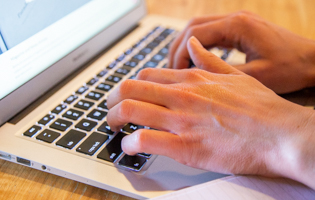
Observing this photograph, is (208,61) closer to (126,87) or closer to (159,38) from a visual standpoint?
(126,87)

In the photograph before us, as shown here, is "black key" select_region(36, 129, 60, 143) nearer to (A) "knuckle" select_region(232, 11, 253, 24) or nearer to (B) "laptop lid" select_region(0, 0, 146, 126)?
(B) "laptop lid" select_region(0, 0, 146, 126)

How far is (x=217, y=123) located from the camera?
0.43m

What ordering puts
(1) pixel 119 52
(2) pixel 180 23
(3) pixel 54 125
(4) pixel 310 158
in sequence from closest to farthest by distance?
1. (4) pixel 310 158
2. (3) pixel 54 125
3. (1) pixel 119 52
4. (2) pixel 180 23

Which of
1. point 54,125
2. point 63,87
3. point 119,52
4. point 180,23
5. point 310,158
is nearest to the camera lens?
point 310,158

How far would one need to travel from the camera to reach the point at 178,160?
421 mm

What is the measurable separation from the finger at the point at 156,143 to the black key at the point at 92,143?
8cm

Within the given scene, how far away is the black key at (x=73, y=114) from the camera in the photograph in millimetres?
527

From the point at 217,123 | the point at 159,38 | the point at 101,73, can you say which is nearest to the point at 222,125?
the point at 217,123

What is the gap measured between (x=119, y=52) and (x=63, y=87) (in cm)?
18

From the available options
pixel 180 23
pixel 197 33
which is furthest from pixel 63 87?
pixel 180 23

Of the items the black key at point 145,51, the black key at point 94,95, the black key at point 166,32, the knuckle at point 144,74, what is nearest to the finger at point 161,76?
the knuckle at point 144,74

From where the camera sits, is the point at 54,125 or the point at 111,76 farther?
the point at 111,76

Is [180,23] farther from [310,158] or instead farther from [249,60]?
[310,158]

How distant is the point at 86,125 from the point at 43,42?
19cm
